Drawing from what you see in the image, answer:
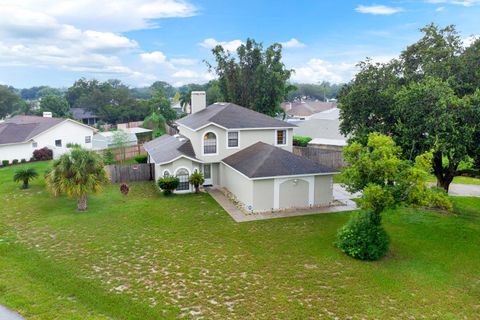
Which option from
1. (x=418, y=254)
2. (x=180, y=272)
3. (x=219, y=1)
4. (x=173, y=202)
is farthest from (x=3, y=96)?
(x=418, y=254)

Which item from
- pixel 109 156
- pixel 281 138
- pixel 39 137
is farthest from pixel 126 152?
pixel 281 138

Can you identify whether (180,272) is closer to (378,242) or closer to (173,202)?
(378,242)

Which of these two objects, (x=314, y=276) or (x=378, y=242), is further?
(x=378, y=242)

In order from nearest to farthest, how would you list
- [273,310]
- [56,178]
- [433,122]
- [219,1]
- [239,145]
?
[273,310] → [433,122] → [56,178] → [239,145] → [219,1]

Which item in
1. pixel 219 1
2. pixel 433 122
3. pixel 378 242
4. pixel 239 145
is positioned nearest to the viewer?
pixel 378 242

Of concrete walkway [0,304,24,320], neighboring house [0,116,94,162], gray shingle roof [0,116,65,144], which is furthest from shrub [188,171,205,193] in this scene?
gray shingle roof [0,116,65,144]

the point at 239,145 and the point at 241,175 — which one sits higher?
the point at 239,145

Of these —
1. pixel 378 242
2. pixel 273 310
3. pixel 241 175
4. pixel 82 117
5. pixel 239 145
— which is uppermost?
pixel 82 117
